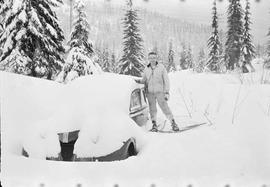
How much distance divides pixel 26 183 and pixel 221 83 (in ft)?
33.9

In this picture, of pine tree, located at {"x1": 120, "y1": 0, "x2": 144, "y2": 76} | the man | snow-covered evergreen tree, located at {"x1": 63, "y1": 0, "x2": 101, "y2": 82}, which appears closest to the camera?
the man

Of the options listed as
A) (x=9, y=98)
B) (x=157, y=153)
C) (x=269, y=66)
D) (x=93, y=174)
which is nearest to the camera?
(x=93, y=174)

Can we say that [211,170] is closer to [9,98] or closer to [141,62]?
[9,98]

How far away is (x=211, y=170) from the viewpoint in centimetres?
509

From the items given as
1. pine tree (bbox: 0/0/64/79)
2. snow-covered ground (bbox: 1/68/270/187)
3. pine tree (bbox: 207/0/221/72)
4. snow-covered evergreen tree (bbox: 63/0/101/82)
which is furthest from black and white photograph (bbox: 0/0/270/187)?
snow-covered evergreen tree (bbox: 63/0/101/82)

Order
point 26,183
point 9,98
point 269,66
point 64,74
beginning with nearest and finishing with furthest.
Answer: point 26,183, point 9,98, point 269,66, point 64,74

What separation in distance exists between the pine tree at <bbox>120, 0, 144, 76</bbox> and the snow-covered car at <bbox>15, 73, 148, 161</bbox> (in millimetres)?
26076

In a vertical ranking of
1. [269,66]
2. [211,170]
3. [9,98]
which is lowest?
[211,170]

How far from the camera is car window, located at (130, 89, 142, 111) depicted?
698 centimetres

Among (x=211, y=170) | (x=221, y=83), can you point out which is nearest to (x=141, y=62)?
(x=221, y=83)

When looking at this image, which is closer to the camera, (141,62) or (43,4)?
(43,4)

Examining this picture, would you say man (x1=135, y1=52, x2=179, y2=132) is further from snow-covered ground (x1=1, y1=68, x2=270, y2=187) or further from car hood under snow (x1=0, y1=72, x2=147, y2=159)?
car hood under snow (x1=0, y1=72, x2=147, y2=159)

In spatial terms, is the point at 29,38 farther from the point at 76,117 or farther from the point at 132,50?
the point at 132,50

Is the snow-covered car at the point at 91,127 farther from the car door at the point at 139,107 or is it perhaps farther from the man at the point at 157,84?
the man at the point at 157,84
